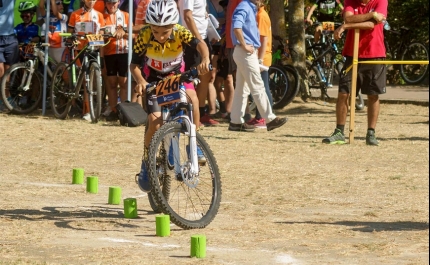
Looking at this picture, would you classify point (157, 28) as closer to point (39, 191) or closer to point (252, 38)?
point (39, 191)

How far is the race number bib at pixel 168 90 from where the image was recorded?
27.0 feet

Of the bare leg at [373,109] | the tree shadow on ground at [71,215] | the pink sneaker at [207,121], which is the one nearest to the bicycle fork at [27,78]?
the pink sneaker at [207,121]

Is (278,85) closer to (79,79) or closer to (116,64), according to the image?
(116,64)

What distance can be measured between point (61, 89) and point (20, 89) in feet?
2.50

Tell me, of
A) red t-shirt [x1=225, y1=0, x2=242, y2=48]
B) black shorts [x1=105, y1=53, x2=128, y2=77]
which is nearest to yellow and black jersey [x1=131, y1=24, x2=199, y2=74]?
red t-shirt [x1=225, y1=0, x2=242, y2=48]

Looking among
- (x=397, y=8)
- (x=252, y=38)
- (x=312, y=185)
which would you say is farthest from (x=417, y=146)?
(x=397, y=8)

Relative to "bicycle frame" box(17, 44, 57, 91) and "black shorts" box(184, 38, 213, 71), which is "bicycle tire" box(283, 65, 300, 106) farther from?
"black shorts" box(184, 38, 213, 71)

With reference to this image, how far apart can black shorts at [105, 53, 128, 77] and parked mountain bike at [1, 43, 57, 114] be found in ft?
4.01

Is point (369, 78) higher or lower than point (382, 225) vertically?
higher

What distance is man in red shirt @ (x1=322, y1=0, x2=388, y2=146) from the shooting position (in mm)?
13008

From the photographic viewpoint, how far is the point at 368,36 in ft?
43.4

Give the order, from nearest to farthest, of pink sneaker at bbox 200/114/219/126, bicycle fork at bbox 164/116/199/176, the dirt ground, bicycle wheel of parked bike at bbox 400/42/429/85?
the dirt ground, bicycle fork at bbox 164/116/199/176, pink sneaker at bbox 200/114/219/126, bicycle wheel of parked bike at bbox 400/42/429/85

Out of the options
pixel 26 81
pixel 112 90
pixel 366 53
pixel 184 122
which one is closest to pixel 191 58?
pixel 184 122

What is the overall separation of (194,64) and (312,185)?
2.09m
